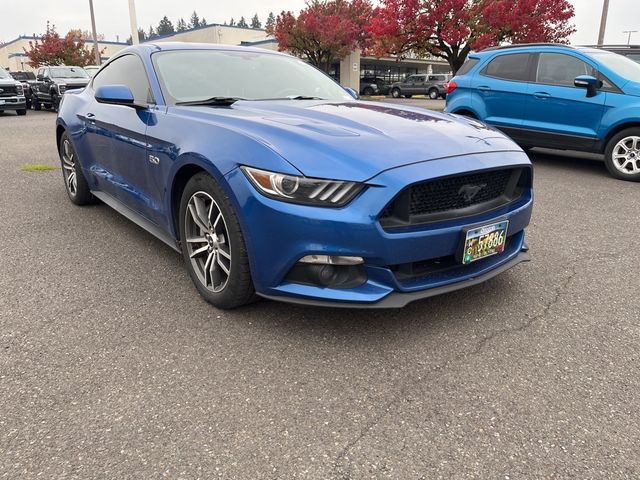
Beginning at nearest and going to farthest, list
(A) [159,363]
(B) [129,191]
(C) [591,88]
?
(A) [159,363] < (B) [129,191] < (C) [591,88]

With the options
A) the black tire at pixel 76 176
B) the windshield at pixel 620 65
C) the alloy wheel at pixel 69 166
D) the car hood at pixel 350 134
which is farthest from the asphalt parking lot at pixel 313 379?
the windshield at pixel 620 65

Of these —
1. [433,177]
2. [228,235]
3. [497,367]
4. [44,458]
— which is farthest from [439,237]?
[44,458]

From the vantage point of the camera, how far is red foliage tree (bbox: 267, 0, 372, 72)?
33.2 meters

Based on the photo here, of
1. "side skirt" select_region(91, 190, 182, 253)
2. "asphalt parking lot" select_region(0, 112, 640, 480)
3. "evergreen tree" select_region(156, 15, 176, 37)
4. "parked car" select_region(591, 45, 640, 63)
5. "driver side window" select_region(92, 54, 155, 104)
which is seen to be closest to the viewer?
"asphalt parking lot" select_region(0, 112, 640, 480)

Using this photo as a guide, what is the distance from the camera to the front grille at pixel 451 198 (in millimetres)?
2369

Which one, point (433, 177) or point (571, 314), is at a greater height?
point (433, 177)

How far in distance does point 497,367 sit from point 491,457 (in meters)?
0.62

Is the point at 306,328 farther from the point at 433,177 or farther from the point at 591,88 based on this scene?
the point at 591,88

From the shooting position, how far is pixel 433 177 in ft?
7.73

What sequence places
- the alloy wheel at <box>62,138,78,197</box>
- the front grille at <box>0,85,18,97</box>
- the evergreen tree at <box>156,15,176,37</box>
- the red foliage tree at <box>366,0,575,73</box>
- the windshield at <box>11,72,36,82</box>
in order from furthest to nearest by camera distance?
the evergreen tree at <box>156,15,176,37</box> → the windshield at <box>11,72,36,82</box> → the front grille at <box>0,85,18,97</box> → the red foliage tree at <box>366,0,575,73</box> → the alloy wheel at <box>62,138,78,197</box>

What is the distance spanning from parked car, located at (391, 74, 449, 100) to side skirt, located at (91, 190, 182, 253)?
33150 mm

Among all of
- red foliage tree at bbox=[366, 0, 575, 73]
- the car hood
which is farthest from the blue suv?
red foliage tree at bbox=[366, 0, 575, 73]

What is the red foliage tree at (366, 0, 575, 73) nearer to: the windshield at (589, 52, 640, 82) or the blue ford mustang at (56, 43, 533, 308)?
the windshield at (589, 52, 640, 82)

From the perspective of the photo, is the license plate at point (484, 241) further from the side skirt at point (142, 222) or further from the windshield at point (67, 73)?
the windshield at point (67, 73)
